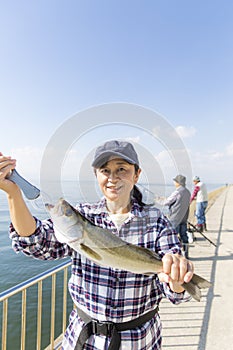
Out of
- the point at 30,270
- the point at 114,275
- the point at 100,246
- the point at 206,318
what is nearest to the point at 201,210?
the point at 206,318

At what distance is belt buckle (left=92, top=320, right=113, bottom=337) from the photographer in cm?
146

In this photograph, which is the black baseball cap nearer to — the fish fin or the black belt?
the fish fin

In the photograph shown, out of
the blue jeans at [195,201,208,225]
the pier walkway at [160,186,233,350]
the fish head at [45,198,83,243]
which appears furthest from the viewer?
the blue jeans at [195,201,208,225]

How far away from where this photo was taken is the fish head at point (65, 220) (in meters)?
1.20

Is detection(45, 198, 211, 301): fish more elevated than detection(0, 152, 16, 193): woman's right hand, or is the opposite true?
detection(0, 152, 16, 193): woman's right hand

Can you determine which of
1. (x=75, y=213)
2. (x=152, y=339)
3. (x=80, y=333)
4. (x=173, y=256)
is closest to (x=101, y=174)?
(x=75, y=213)

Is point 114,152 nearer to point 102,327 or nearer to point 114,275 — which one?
point 114,275

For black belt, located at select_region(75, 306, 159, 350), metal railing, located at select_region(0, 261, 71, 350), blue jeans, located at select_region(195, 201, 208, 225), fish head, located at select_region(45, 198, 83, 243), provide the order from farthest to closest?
blue jeans, located at select_region(195, 201, 208, 225) < metal railing, located at select_region(0, 261, 71, 350) < black belt, located at select_region(75, 306, 159, 350) < fish head, located at select_region(45, 198, 83, 243)

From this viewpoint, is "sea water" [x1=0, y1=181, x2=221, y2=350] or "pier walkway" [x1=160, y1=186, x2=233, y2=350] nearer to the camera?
"sea water" [x1=0, y1=181, x2=221, y2=350]

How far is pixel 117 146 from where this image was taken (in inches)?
60.4

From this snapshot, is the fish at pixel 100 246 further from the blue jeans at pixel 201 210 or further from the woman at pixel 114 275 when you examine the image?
the blue jeans at pixel 201 210

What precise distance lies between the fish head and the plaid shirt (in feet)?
1.25

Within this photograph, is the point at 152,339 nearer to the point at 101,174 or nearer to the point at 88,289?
the point at 88,289

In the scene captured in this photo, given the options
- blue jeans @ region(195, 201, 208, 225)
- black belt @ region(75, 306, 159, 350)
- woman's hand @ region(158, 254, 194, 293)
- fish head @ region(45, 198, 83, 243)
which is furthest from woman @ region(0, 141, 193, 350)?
blue jeans @ region(195, 201, 208, 225)
